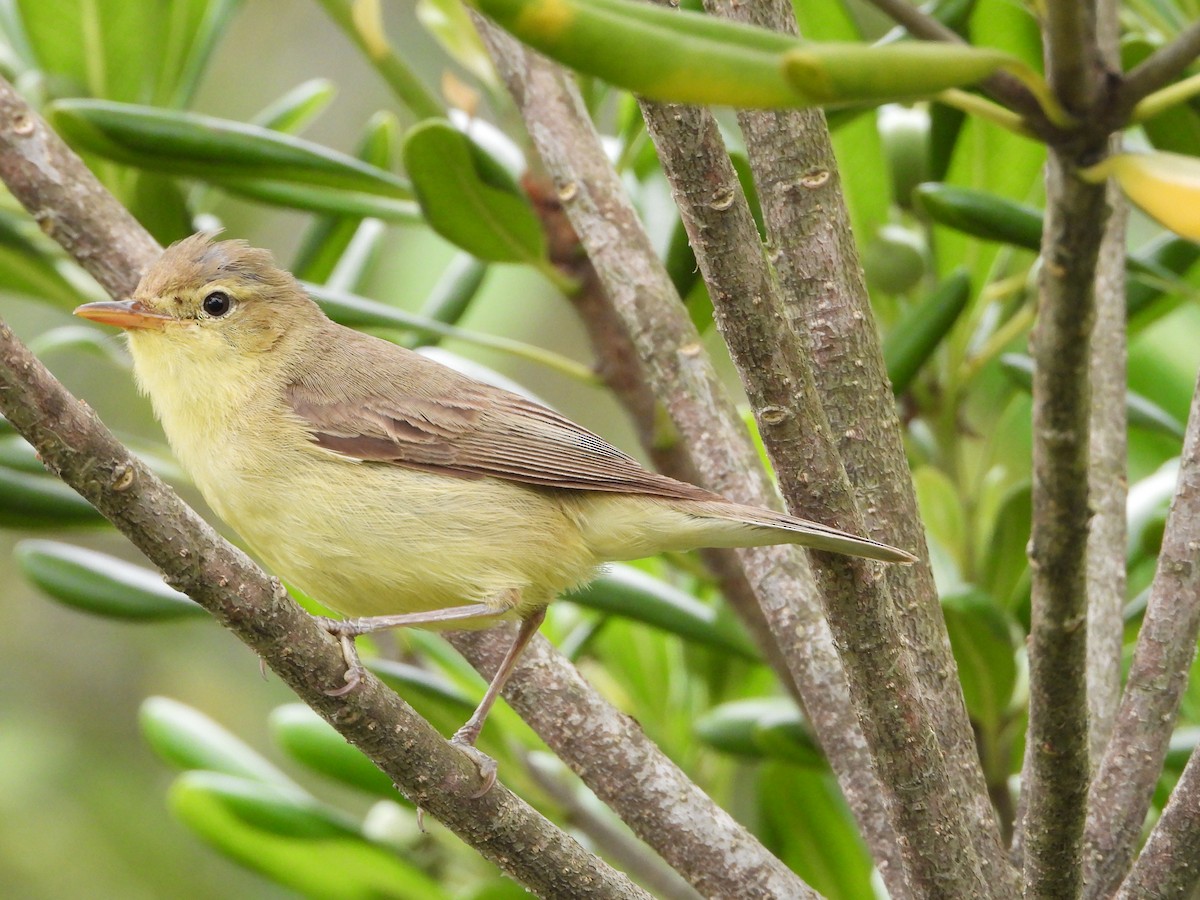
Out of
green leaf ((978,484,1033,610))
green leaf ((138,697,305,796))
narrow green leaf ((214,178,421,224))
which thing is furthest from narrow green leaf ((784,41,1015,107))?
green leaf ((138,697,305,796))

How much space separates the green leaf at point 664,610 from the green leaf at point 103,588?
91 cm

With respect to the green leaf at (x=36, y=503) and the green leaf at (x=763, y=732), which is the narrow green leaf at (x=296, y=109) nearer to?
the green leaf at (x=36, y=503)

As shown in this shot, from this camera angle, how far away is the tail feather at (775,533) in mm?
1726

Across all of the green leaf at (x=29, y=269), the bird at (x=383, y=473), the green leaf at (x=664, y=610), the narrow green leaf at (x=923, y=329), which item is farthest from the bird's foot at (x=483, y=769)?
the green leaf at (x=29, y=269)

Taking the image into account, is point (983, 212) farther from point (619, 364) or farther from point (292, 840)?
point (292, 840)

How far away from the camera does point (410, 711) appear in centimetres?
189

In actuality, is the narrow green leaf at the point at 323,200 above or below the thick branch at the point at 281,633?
above

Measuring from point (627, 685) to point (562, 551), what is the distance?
828mm

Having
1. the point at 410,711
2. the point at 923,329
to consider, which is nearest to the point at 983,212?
the point at 923,329

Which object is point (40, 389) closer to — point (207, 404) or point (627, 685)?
point (207, 404)

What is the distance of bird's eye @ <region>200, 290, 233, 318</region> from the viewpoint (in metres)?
3.10

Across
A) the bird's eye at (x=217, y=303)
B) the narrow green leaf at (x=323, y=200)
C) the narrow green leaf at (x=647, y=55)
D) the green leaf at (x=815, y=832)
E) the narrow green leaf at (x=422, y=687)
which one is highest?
the narrow green leaf at (x=323, y=200)

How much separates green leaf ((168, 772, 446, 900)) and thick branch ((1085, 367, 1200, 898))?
1.53m

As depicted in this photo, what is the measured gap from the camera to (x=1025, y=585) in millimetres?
2797
